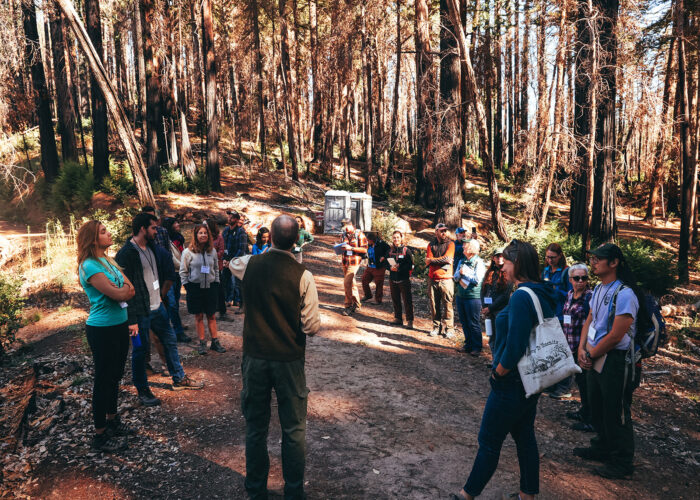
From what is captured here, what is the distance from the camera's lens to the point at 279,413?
3238 millimetres

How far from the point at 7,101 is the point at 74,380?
8325mm

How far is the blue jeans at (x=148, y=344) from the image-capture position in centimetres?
505

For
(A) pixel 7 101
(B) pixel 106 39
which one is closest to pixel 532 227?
(A) pixel 7 101

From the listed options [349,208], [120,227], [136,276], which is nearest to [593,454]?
[136,276]

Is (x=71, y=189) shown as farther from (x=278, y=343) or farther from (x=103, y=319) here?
(x=278, y=343)

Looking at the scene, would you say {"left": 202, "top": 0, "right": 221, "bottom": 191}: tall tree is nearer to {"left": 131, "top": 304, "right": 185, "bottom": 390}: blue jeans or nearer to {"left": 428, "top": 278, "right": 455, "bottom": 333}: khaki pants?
{"left": 428, "top": 278, "right": 455, "bottom": 333}: khaki pants

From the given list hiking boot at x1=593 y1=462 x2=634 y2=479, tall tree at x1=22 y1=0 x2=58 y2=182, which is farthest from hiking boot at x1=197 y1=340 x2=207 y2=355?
tall tree at x1=22 y1=0 x2=58 y2=182

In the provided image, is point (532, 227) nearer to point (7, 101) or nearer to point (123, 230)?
point (123, 230)

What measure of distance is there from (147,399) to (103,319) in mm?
1551

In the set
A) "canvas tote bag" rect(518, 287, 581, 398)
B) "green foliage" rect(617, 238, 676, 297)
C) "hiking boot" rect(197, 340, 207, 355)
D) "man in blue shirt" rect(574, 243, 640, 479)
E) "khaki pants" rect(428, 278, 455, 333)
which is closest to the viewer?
"canvas tote bag" rect(518, 287, 581, 398)

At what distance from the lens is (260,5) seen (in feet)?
80.1

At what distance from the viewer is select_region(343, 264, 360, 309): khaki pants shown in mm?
9297

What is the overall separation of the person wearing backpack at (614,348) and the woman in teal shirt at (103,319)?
4.35 meters

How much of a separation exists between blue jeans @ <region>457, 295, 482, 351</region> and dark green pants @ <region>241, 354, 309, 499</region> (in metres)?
4.53
